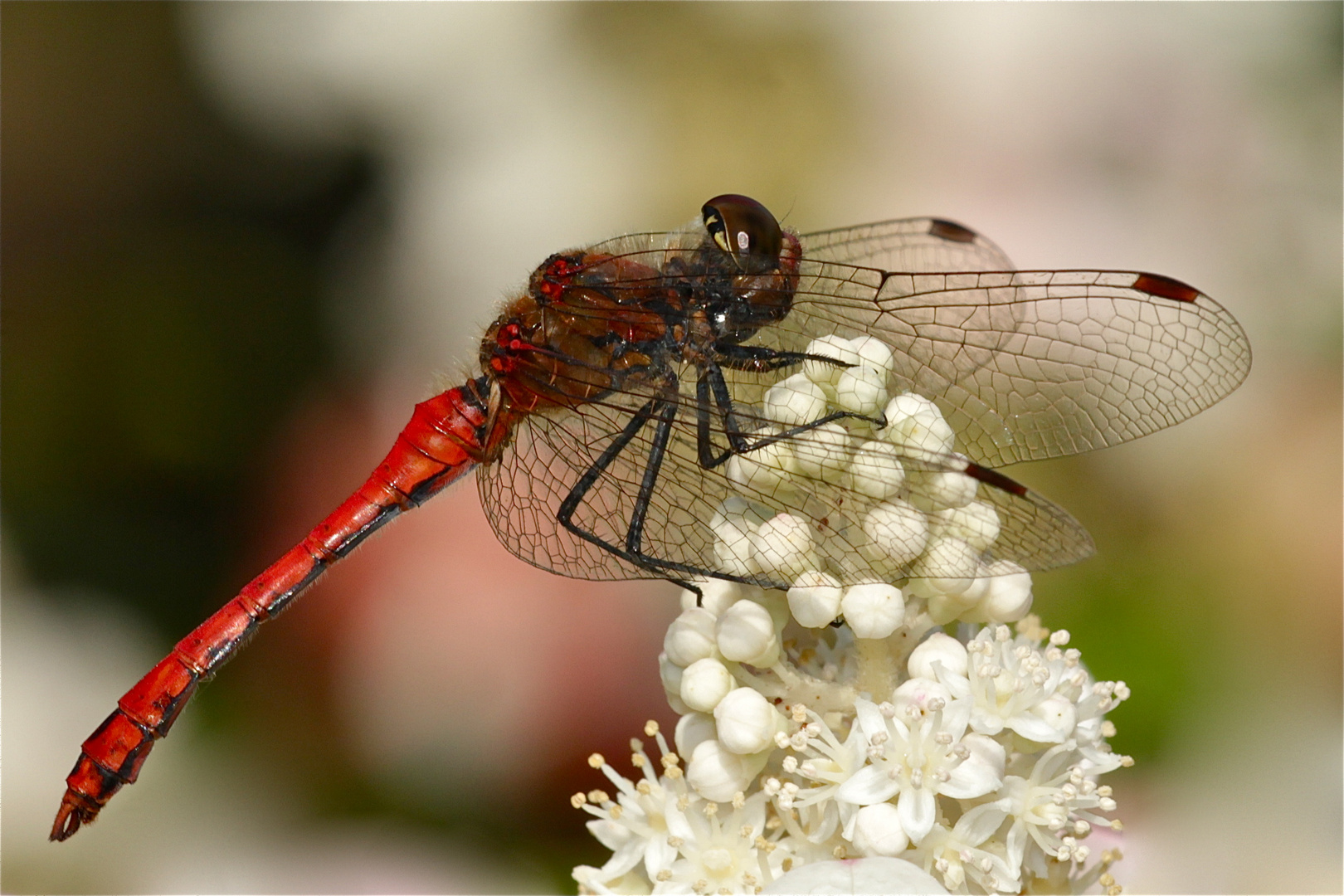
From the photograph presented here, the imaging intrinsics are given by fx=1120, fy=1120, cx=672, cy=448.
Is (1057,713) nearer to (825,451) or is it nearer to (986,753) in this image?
(986,753)

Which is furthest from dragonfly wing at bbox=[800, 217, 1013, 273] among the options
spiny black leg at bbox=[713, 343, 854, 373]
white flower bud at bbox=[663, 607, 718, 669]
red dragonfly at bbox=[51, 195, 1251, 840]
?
white flower bud at bbox=[663, 607, 718, 669]

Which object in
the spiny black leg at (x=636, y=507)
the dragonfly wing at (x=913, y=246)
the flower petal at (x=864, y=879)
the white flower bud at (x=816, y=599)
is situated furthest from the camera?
the dragonfly wing at (x=913, y=246)

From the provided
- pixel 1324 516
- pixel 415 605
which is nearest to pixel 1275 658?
pixel 1324 516

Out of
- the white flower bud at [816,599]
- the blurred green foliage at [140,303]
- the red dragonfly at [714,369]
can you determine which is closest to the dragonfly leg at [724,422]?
the red dragonfly at [714,369]

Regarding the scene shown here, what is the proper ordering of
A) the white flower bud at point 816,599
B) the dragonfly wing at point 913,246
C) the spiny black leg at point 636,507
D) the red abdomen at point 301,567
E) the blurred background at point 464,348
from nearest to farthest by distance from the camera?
the white flower bud at point 816,599 < the spiny black leg at point 636,507 < the red abdomen at point 301,567 < the dragonfly wing at point 913,246 < the blurred background at point 464,348

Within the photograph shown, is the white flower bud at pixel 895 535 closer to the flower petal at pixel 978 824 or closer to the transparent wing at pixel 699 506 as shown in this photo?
the transparent wing at pixel 699 506

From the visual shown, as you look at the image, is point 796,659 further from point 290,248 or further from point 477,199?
point 290,248

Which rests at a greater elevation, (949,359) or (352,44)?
(352,44)

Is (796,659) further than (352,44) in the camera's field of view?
No
